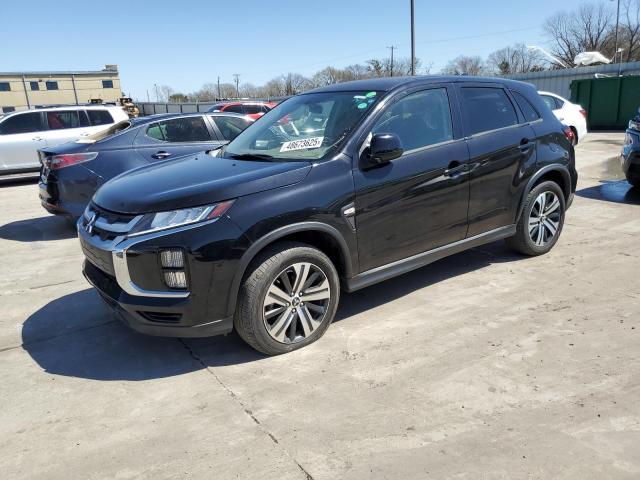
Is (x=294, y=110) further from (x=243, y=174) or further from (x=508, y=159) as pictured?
(x=508, y=159)

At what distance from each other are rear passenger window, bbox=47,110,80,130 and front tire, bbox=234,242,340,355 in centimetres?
1070

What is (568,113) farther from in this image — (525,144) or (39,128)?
(39,128)

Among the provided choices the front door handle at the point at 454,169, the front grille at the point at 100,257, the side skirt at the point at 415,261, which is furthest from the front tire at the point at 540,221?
the front grille at the point at 100,257

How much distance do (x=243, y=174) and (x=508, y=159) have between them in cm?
259

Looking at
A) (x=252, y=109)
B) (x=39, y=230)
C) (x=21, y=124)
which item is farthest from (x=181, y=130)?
(x=252, y=109)

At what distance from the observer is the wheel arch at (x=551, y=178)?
16.6ft

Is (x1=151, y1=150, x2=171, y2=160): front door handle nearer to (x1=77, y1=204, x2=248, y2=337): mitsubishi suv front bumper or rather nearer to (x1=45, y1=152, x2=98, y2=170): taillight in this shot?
(x1=45, y1=152, x2=98, y2=170): taillight

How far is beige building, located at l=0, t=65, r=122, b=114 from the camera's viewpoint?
6562 centimetres

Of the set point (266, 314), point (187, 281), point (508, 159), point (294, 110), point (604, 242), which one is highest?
point (294, 110)

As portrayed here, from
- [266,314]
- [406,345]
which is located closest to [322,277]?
[266,314]

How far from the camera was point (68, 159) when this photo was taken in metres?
6.93

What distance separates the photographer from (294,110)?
15.4 ft

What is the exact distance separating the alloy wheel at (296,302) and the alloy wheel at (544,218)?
2.62 meters

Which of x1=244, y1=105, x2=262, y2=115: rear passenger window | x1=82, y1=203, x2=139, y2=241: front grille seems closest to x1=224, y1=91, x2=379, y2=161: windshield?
x1=82, y1=203, x2=139, y2=241: front grille
